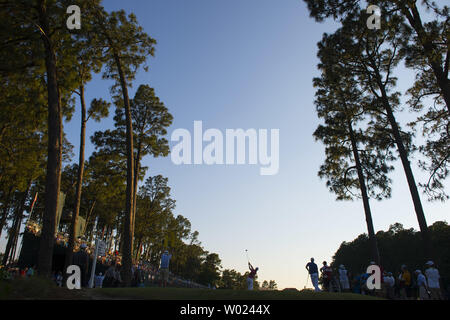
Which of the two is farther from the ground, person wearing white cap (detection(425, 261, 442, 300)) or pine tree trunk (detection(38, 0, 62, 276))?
pine tree trunk (detection(38, 0, 62, 276))

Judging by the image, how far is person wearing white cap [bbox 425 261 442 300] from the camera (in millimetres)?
12461

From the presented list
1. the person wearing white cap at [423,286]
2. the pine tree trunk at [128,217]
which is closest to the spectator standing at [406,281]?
the person wearing white cap at [423,286]

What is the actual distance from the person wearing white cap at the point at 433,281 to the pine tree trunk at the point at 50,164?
14145 millimetres

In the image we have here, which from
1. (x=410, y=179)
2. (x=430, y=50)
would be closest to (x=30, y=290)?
(x=430, y=50)

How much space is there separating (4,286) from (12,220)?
49065 mm

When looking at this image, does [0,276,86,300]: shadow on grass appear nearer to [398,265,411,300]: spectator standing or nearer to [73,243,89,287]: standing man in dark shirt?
[398,265,411,300]: spectator standing

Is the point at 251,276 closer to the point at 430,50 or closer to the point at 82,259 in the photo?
the point at 430,50

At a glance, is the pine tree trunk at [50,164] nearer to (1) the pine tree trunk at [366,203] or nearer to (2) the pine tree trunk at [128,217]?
(2) the pine tree trunk at [128,217]

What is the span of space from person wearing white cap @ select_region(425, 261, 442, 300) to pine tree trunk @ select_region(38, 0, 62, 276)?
14145 mm

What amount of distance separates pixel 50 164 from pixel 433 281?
15107 millimetres

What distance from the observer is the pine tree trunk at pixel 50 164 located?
10938mm

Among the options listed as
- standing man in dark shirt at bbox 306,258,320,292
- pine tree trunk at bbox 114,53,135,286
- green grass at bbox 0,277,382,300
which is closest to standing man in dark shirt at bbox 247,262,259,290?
standing man in dark shirt at bbox 306,258,320,292
